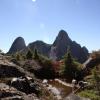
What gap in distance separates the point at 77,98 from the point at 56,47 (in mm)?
91103

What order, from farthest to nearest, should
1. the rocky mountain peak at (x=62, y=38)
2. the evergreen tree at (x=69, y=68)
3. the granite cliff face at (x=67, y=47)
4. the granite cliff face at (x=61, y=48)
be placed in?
the rocky mountain peak at (x=62, y=38)
the granite cliff face at (x=61, y=48)
the granite cliff face at (x=67, y=47)
the evergreen tree at (x=69, y=68)

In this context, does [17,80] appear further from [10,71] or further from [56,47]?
[56,47]

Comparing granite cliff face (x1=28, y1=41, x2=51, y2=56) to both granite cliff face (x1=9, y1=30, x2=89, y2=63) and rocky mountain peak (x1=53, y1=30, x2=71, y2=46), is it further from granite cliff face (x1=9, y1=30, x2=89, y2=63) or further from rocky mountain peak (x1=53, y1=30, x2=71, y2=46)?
rocky mountain peak (x1=53, y1=30, x2=71, y2=46)

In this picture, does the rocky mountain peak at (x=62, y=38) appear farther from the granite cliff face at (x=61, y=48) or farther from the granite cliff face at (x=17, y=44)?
the granite cliff face at (x=17, y=44)

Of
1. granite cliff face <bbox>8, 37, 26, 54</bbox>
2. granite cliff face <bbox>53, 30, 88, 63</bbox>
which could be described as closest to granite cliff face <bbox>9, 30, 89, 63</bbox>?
granite cliff face <bbox>53, 30, 88, 63</bbox>

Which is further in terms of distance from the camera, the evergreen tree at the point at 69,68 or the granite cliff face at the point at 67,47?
the granite cliff face at the point at 67,47

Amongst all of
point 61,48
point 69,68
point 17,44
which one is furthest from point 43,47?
point 69,68

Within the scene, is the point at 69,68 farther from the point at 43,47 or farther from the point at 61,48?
the point at 43,47

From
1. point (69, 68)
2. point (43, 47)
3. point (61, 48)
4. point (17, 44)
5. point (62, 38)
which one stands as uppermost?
point (17, 44)

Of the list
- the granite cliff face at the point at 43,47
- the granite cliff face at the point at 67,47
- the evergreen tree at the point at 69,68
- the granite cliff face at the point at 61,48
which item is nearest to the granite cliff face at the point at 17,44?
the granite cliff face at the point at 61,48

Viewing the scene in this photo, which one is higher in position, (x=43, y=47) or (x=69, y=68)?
(x=43, y=47)

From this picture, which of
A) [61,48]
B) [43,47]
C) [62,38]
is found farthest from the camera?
[43,47]

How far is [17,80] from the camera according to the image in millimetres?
19641

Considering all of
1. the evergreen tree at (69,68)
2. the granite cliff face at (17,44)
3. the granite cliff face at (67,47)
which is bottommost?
the evergreen tree at (69,68)
